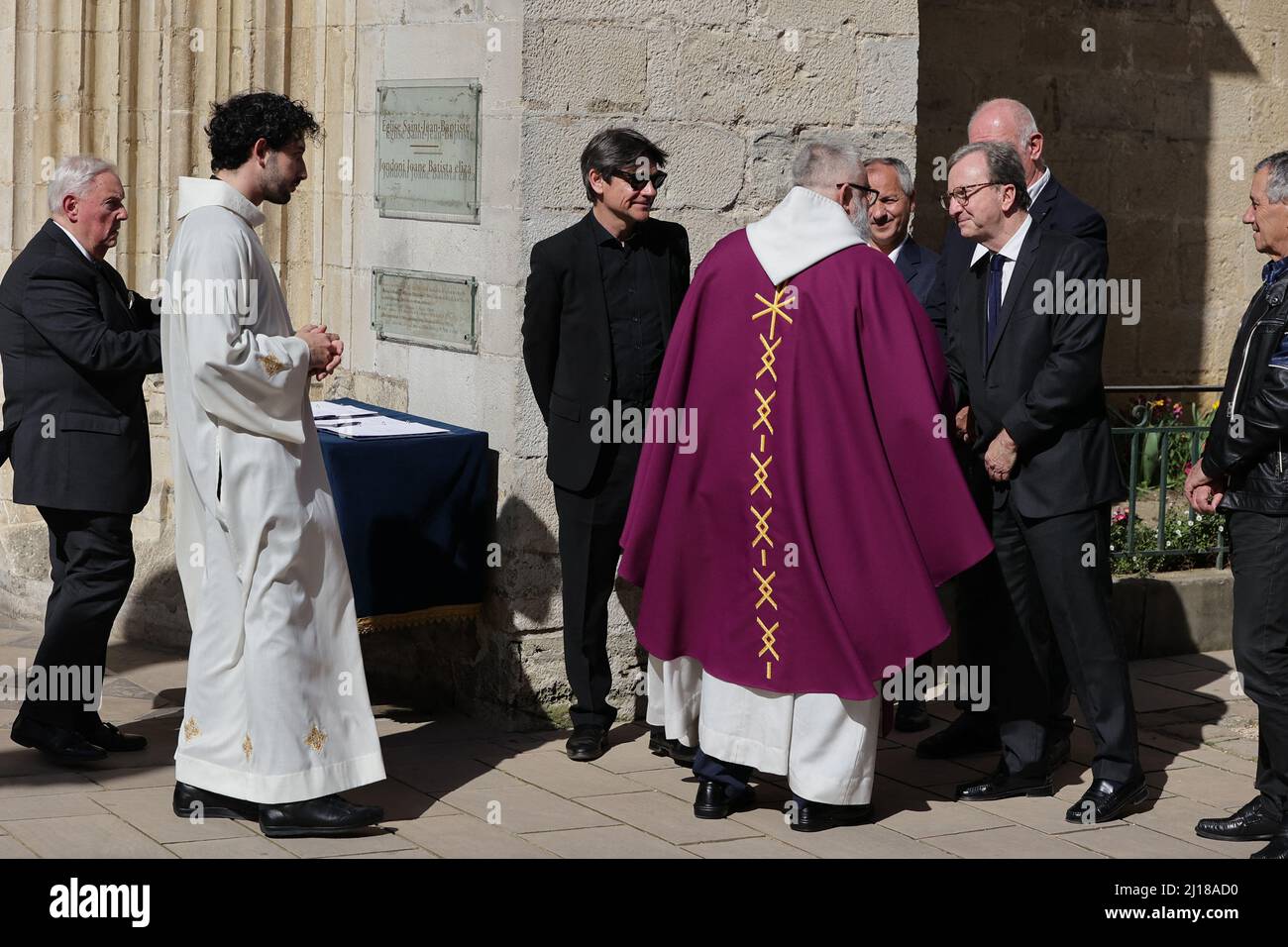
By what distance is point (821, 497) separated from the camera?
5195 mm

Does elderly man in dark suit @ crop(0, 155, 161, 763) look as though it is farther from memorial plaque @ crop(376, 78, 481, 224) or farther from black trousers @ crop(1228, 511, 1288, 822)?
black trousers @ crop(1228, 511, 1288, 822)

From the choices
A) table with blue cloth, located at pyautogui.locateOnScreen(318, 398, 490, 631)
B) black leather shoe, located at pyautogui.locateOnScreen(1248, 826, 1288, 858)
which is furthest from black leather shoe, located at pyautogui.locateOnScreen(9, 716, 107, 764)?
black leather shoe, located at pyautogui.locateOnScreen(1248, 826, 1288, 858)

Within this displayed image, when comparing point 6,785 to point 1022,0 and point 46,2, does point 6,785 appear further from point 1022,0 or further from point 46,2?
point 1022,0

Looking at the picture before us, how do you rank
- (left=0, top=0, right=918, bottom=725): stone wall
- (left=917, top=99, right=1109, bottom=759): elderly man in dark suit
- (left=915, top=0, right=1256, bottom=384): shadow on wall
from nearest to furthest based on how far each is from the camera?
(left=917, top=99, right=1109, bottom=759): elderly man in dark suit, (left=0, top=0, right=918, bottom=725): stone wall, (left=915, top=0, right=1256, bottom=384): shadow on wall

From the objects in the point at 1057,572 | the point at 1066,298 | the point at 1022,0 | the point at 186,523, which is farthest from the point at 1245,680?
the point at 1022,0

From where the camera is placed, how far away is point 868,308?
5.18 meters

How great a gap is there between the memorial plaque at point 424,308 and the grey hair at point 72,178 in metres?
1.24

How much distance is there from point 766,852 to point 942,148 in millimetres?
5368

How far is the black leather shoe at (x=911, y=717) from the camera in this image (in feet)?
21.5

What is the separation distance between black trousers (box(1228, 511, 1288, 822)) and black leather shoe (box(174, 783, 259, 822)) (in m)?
2.87

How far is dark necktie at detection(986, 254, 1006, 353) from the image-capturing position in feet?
18.2

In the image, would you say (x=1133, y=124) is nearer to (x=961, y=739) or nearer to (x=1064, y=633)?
(x=961, y=739)

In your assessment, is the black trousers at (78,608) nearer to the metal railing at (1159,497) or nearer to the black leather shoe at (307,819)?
the black leather shoe at (307,819)

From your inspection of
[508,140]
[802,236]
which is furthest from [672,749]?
[508,140]
